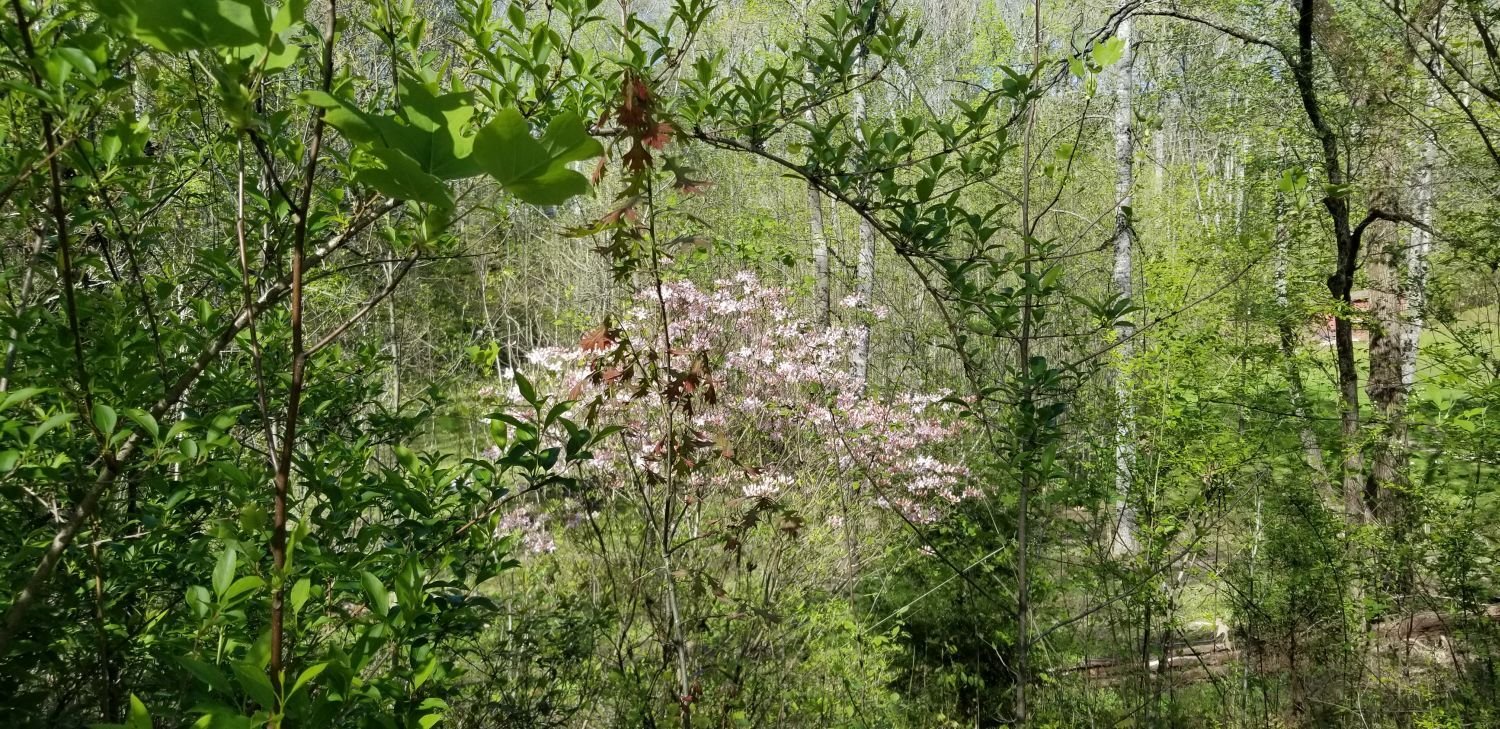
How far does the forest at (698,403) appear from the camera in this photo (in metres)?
0.98

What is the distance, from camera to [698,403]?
5.78 m

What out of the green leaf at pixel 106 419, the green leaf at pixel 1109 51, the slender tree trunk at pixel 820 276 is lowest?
the green leaf at pixel 106 419

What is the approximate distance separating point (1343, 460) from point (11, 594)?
5375mm

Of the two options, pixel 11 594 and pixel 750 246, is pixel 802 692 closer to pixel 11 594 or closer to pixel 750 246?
pixel 11 594

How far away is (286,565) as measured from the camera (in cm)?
62

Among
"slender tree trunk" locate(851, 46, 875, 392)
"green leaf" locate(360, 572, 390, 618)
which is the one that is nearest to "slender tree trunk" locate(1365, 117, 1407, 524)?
"slender tree trunk" locate(851, 46, 875, 392)

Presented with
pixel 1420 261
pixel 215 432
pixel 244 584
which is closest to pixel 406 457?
pixel 215 432

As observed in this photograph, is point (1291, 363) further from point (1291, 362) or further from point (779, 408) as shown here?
point (779, 408)

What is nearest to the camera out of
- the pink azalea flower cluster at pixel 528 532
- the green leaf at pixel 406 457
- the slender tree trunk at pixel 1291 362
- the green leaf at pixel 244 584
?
the green leaf at pixel 244 584

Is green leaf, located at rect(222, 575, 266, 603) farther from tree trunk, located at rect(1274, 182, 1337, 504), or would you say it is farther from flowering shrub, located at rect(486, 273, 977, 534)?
tree trunk, located at rect(1274, 182, 1337, 504)

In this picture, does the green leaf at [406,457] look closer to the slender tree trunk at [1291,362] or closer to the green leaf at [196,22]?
the green leaf at [196,22]

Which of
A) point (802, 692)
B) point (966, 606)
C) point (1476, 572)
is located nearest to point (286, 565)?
point (802, 692)

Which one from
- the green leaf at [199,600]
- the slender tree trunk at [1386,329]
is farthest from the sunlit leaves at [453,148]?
the slender tree trunk at [1386,329]

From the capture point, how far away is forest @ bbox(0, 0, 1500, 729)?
38.7 inches
